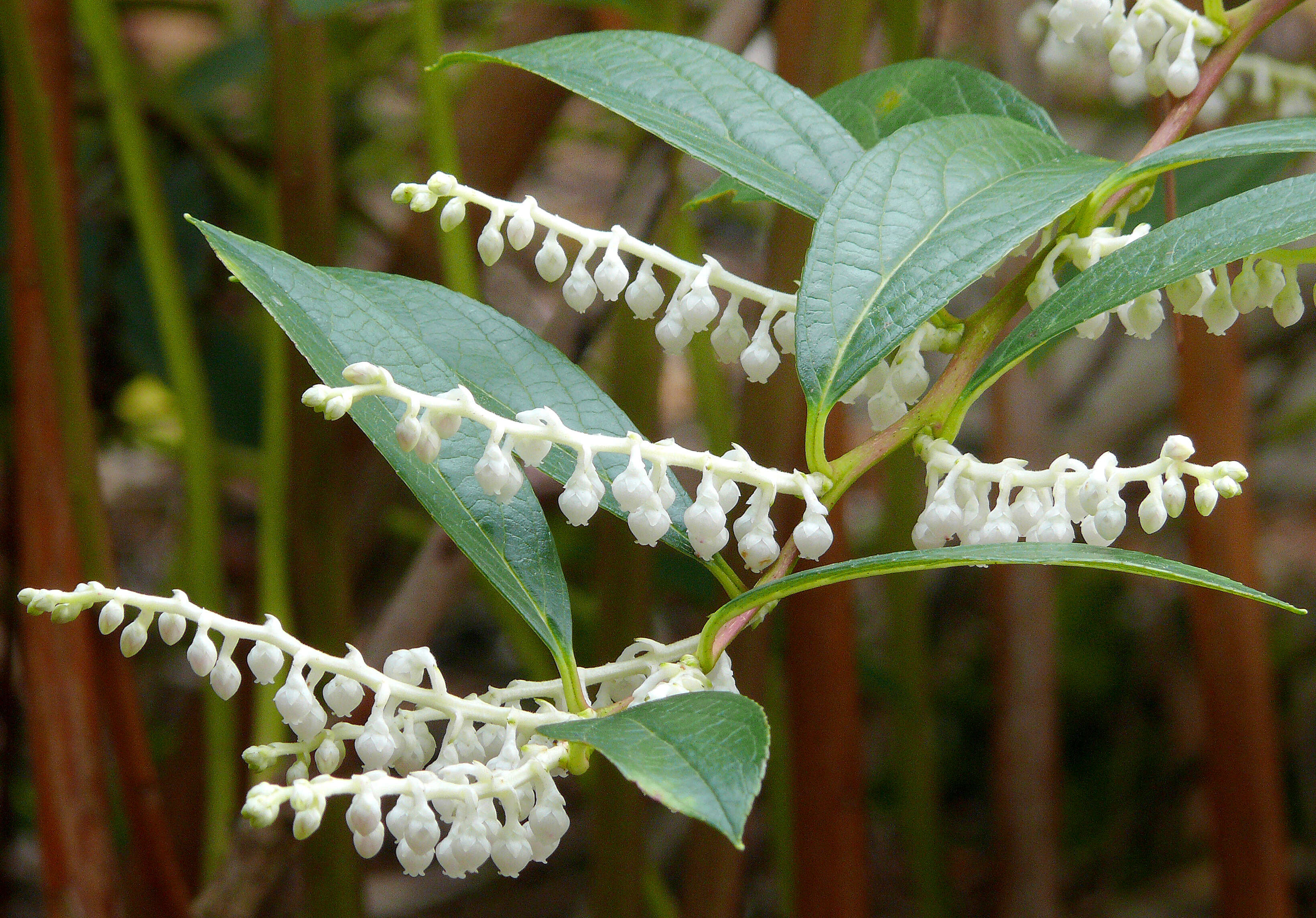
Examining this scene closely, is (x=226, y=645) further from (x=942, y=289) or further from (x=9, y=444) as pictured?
(x=9, y=444)

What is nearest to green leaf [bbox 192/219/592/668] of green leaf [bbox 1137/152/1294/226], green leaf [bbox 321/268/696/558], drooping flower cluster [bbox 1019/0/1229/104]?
green leaf [bbox 321/268/696/558]

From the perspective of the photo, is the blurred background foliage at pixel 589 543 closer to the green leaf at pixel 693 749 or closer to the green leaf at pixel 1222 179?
the green leaf at pixel 1222 179

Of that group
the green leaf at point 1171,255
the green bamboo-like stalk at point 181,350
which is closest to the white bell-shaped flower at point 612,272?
the green leaf at point 1171,255

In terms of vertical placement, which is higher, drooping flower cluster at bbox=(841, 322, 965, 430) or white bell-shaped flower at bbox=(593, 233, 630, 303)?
white bell-shaped flower at bbox=(593, 233, 630, 303)

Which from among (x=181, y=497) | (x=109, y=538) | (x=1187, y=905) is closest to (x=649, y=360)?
(x=109, y=538)

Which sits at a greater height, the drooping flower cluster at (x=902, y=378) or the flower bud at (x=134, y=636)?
the drooping flower cluster at (x=902, y=378)

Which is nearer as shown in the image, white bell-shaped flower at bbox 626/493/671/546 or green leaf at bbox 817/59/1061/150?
white bell-shaped flower at bbox 626/493/671/546

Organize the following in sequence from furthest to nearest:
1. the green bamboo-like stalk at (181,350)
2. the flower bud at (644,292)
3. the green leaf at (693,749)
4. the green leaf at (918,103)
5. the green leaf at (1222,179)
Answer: the green bamboo-like stalk at (181,350)
the green leaf at (1222,179)
the green leaf at (918,103)
the flower bud at (644,292)
the green leaf at (693,749)

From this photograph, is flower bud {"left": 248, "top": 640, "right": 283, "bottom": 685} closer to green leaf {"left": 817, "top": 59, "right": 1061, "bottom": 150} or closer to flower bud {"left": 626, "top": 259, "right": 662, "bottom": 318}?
flower bud {"left": 626, "top": 259, "right": 662, "bottom": 318}
